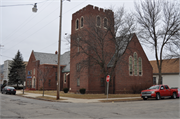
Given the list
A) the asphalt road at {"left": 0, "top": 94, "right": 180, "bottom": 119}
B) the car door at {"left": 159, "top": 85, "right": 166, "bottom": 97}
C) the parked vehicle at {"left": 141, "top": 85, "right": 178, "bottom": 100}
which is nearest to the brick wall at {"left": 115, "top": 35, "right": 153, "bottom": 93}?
the parked vehicle at {"left": 141, "top": 85, "right": 178, "bottom": 100}

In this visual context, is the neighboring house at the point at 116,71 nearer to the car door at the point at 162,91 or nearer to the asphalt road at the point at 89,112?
the car door at the point at 162,91

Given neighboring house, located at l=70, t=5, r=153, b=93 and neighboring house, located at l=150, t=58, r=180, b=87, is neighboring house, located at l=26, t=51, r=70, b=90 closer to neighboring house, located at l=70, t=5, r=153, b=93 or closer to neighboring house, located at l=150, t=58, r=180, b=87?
neighboring house, located at l=70, t=5, r=153, b=93

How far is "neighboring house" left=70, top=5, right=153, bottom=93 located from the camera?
1248 inches

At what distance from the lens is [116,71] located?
29.6 metres

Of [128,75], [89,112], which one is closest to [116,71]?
[128,75]

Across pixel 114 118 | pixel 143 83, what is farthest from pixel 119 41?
pixel 114 118

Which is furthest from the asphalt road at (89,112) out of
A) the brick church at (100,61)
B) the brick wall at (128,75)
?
the brick wall at (128,75)

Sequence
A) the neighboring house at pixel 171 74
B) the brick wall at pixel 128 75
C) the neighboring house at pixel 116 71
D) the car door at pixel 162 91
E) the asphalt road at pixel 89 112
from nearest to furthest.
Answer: the asphalt road at pixel 89 112, the car door at pixel 162 91, the neighboring house at pixel 116 71, the brick wall at pixel 128 75, the neighboring house at pixel 171 74

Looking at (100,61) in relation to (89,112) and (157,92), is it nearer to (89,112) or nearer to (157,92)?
(157,92)

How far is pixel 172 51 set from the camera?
26.8 m

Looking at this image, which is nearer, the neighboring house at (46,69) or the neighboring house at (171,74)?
the neighboring house at (171,74)

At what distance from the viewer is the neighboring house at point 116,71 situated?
3169 cm

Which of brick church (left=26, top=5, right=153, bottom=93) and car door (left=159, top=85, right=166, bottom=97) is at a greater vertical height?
brick church (left=26, top=5, right=153, bottom=93)

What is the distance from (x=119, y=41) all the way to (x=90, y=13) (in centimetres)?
962
